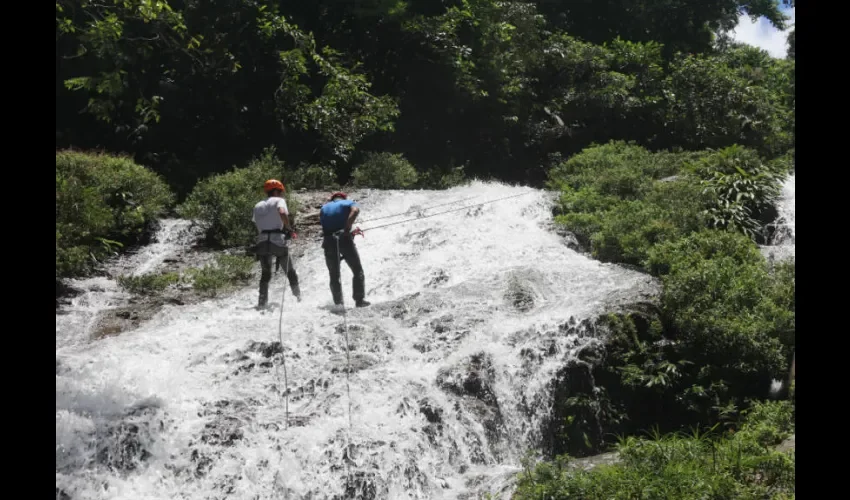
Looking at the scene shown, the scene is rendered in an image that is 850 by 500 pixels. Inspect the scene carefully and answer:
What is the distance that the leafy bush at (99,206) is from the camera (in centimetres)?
1008

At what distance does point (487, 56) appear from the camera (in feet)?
59.2

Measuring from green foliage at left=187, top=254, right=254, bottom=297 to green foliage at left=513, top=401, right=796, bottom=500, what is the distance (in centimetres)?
534

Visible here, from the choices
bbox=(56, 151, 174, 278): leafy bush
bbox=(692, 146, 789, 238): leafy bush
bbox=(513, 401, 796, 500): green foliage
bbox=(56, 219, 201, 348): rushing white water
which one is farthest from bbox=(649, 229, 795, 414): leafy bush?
bbox=(56, 151, 174, 278): leafy bush

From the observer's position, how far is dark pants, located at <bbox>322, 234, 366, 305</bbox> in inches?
338

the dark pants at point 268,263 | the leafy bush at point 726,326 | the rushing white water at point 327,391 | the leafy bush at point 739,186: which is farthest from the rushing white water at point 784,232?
the dark pants at point 268,263

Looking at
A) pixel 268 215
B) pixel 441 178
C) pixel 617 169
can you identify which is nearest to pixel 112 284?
pixel 268 215

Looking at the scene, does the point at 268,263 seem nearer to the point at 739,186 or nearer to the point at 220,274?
the point at 220,274

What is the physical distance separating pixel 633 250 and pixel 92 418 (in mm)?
7501

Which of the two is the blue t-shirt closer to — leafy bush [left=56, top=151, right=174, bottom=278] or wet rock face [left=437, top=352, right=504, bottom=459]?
wet rock face [left=437, top=352, right=504, bottom=459]

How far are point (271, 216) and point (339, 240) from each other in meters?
0.77

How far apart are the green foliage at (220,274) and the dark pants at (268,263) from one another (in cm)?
145
